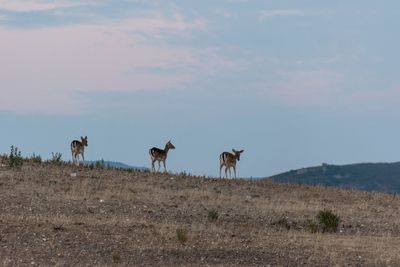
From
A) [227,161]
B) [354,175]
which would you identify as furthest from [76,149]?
[354,175]

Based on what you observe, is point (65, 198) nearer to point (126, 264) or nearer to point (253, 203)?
point (253, 203)

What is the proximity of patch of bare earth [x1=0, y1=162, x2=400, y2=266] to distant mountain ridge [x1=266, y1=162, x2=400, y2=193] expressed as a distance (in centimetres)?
6292

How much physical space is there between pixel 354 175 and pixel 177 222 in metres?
84.9

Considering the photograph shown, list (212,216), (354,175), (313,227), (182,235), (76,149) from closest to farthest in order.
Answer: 1. (182,235)
2. (313,227)
3. (212,216)
4. (76,149)
5. (354,175)

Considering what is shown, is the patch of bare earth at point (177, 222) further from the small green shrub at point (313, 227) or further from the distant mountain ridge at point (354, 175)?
the distant mountain ridge at point (354, 175)

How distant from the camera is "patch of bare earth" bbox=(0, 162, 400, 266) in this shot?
1739 cm

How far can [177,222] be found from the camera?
871 inches

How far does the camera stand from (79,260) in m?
16.6

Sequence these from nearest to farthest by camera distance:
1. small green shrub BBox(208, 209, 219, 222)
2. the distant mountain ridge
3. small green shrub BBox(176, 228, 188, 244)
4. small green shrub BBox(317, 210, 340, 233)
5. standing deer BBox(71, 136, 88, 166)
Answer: small green shrub BBox(176, 228, 188, 244)
small green shrub BBox(317, 210, 340, 233)
small green shrub BBox(208, 209, 219, 222)
standing deer BBox(71, 136, 88, 166)
the distant mountain ridge

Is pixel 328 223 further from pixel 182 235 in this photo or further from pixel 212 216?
pixel 182 235

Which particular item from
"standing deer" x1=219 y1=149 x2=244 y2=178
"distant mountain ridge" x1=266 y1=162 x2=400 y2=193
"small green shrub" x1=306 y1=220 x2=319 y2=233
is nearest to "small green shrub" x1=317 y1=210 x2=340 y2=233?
"small green shrub" x1=306 y1=220 x2=319 y2=233

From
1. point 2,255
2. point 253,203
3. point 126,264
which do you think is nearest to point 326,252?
point 126,264

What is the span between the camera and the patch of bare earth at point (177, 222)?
17391 millimetres

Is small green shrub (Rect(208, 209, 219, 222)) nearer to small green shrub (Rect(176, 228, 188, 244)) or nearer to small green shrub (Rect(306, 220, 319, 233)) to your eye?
small green shrub (Rect(306, 220, 319, 233))
